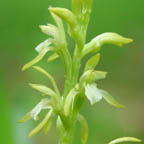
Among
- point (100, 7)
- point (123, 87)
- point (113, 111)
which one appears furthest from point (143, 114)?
point (100, 7)

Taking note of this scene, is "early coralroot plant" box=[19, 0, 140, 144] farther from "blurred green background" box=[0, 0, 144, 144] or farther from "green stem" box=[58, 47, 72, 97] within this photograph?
"blurred green background" box=[0, 0, 144, 144]

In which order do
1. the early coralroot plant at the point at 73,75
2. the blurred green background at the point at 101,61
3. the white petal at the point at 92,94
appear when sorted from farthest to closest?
the blurred green background at the point at 101,61, the early coralroot plant at the point at 73,75, the white petal at the point at 92,94

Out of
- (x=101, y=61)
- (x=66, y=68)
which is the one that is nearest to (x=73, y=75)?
(x=66, y=68)

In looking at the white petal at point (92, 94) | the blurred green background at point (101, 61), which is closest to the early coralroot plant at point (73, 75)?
the white petal at point (92, 94)

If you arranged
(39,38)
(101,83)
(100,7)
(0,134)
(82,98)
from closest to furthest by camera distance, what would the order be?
1. (82,98)
2. (0,134)
3. (39,38)
4. (100,7)
5. (101,83)

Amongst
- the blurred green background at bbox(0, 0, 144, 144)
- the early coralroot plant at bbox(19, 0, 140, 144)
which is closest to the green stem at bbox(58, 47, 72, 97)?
the early coralroot plant at bbox(19, 0, 140, 144)

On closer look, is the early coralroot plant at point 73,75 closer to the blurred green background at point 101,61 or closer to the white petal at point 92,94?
the white petal at point 92,94

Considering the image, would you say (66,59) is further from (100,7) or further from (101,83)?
(101,83)
